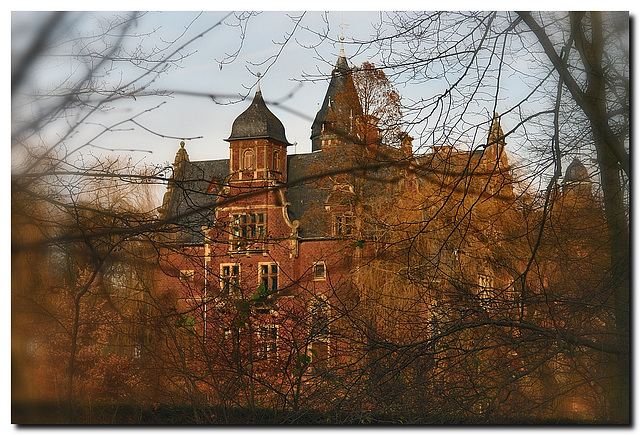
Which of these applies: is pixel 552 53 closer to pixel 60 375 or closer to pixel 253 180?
pixel 253 180

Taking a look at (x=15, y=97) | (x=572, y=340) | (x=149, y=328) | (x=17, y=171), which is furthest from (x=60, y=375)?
(x=572, y=340)

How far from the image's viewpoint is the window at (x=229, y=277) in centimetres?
346

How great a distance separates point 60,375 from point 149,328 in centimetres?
47

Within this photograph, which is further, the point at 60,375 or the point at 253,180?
the point at 60,375

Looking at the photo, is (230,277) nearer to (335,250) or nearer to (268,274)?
A: (268,274)

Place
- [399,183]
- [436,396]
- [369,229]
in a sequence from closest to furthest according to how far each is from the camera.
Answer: [436,396]
[399,183]
[369,229]

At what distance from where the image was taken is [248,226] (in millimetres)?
3406

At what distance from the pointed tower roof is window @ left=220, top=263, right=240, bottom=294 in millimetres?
659

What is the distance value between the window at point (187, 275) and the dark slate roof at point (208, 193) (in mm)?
424

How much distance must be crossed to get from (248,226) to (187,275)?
0.43 m

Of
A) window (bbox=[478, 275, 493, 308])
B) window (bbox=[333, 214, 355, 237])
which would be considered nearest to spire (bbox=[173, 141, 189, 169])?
window (bbox=[333, 214, 355, 237])

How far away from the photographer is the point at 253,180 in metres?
2.96

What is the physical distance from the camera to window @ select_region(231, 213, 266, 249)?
10.6 feet

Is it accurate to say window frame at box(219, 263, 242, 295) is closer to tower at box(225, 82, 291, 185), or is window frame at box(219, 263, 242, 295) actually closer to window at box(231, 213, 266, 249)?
window at box(231, 213, 266, 249)
